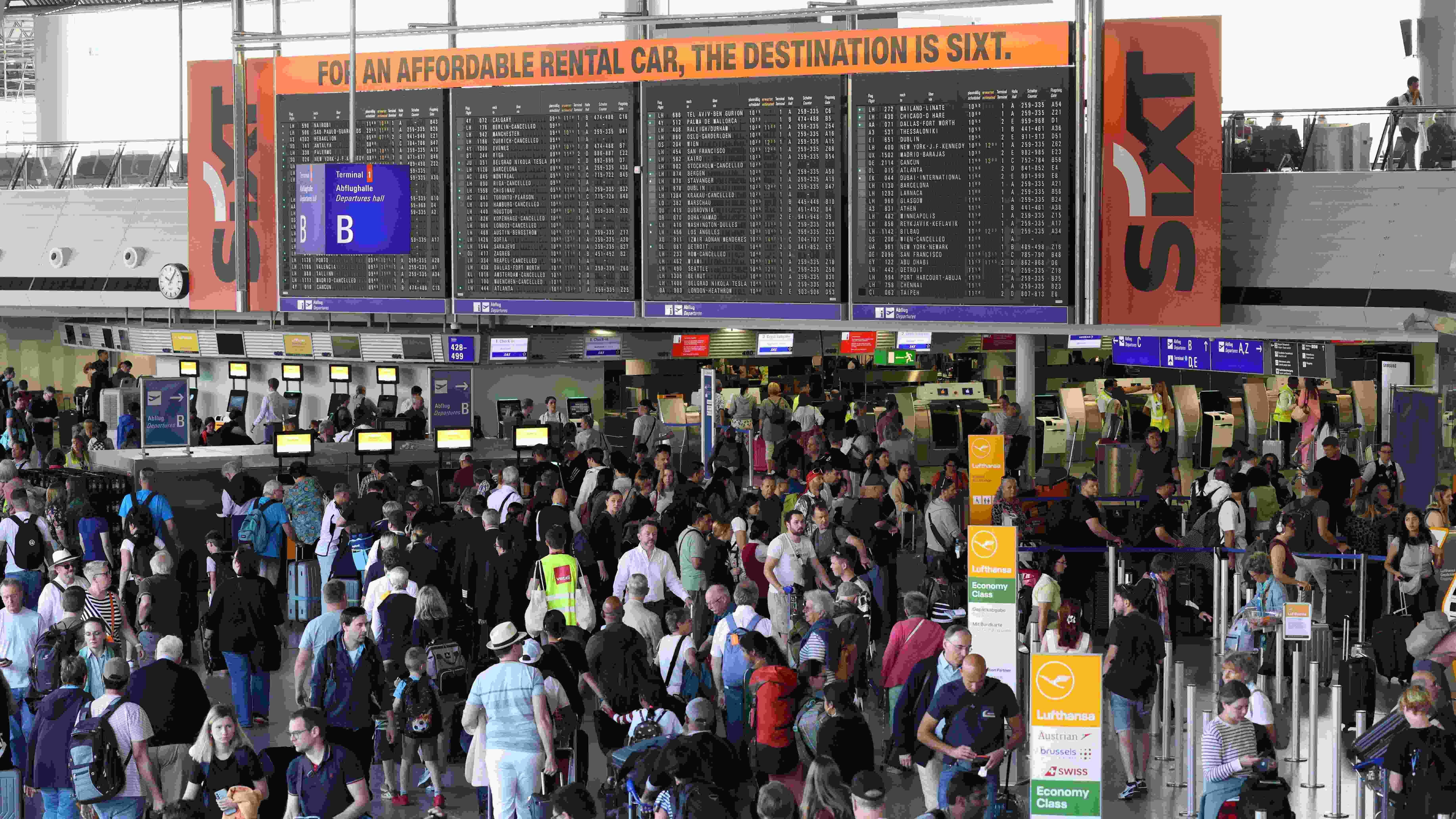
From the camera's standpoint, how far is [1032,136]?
14.8 meters

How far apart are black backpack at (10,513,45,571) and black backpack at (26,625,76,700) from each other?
3.36 m

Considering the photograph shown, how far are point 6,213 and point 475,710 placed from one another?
18.6 meters

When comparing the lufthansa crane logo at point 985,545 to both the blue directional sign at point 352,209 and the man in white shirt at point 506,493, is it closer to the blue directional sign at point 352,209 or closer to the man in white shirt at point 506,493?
the man in white shirt at point 506,493

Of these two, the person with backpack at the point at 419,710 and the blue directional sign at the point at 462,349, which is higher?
the blue directional sign at the point at 462,349

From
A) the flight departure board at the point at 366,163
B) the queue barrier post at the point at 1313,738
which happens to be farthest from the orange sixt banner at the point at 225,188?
the queue barrier post at the point at 1313,738

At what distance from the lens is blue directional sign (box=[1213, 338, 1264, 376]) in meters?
Answer: 21.6

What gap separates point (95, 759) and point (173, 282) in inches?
555

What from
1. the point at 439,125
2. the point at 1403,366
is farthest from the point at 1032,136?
the point at 1403,366

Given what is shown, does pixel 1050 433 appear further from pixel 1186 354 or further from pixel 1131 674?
pixel 1131 674

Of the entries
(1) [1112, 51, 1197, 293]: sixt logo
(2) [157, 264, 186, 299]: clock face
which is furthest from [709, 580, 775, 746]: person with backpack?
(2) [157, 264, 186, 299]: clock face

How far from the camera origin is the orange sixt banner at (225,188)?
57.2ft

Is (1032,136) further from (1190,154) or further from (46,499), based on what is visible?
(46,499)

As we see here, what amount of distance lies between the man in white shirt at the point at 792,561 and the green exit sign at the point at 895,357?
16.0 metres

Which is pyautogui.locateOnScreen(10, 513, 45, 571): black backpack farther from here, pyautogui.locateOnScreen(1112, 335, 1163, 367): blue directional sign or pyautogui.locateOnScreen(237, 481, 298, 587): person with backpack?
pyautogui.locateOnScreen(1112, 335, 1163, 367): blue directional sign
